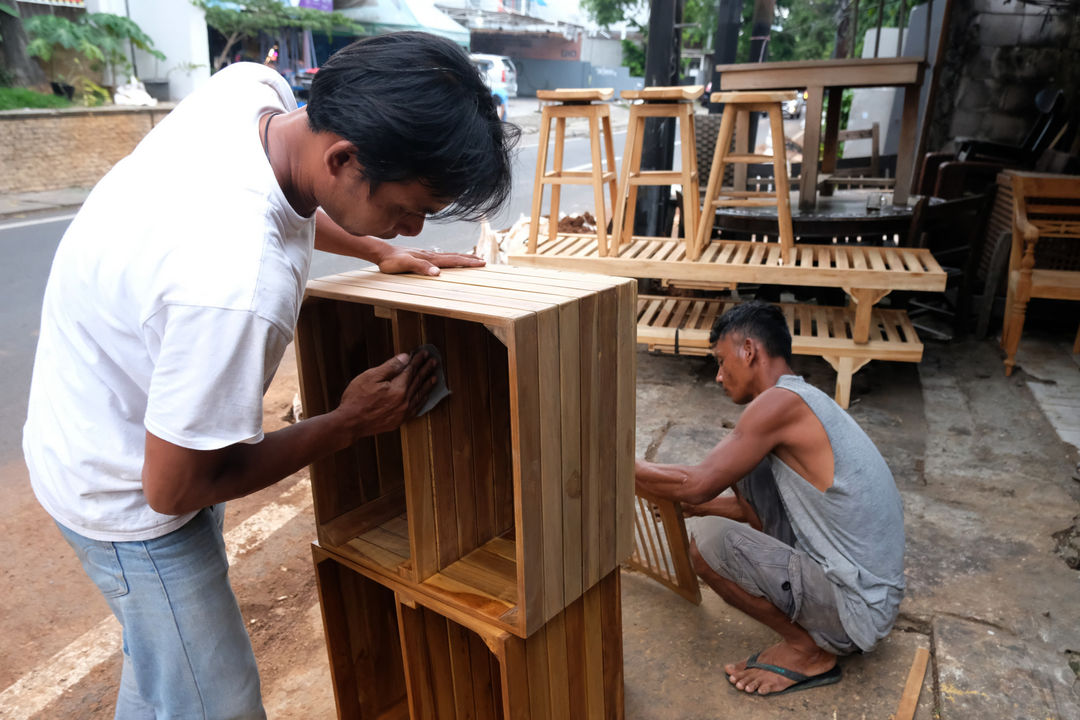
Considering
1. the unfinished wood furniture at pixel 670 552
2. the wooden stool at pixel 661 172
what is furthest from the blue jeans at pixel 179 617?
the wooden stool at pixel 661 172

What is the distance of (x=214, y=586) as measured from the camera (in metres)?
1.57

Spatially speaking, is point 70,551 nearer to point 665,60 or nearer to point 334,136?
point 334,136

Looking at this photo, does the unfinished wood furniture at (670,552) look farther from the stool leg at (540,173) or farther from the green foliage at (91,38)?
the green foliage at (91,38)

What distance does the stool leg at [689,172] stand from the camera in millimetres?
4379

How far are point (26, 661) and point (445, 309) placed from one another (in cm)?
223

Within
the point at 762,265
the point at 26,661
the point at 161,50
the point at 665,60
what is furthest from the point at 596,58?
the point at 26,661

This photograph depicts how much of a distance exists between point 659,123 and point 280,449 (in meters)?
5.97

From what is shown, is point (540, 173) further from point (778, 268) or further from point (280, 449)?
point (280, 449)

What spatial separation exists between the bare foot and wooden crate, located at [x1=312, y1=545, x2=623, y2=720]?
1.62 ft

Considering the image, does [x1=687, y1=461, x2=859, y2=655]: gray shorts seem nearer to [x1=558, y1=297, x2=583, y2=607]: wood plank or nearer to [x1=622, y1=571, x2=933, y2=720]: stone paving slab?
[x1=622, y1=571, x2=933, y2=720]: stone paving slab

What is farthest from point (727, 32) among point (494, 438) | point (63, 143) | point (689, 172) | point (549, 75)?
point (549, 75)

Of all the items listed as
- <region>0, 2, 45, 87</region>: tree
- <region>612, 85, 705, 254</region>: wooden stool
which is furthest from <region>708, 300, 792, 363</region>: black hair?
<region>0, 2, 45, 87</region>: tree

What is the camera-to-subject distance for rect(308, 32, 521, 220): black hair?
4.27 feet

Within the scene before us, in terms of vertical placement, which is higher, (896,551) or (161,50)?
(161,50)
